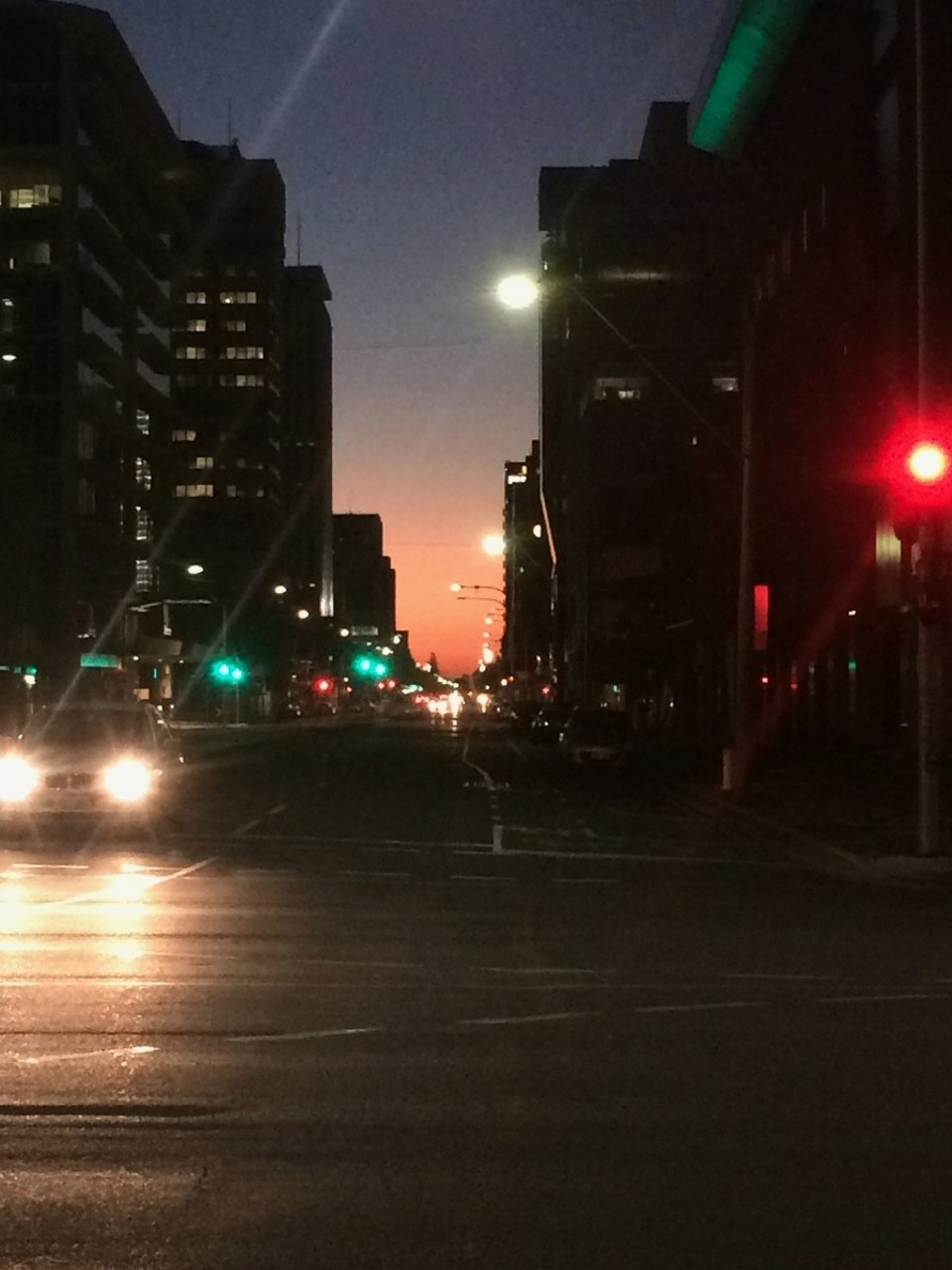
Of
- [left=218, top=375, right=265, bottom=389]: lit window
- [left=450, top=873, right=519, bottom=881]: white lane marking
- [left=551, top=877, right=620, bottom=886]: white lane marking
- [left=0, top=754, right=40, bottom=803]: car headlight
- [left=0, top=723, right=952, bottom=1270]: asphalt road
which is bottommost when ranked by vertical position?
[left=0, top=723, right=952, bottom=1270]: asphalt road

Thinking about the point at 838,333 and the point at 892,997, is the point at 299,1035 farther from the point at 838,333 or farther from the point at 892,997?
the point at 838,333

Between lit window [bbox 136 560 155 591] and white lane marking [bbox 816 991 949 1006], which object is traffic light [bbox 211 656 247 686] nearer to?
lit window [bbox 136 560 155 591]

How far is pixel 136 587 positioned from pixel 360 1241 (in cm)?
10725

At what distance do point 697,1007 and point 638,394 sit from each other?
407 feet

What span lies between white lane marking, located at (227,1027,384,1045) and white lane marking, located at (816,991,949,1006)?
2979mm

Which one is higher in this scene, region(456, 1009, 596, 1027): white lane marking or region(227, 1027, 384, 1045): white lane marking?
region(456, 1009, 596, 1027): white lane marking

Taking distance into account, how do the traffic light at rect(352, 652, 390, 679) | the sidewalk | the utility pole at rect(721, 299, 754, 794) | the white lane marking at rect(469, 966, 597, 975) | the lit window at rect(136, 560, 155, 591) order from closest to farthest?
the white lane marking at rect(469, 966, 597, 975) → the sidewalk → the utility pole at rect(721, 299, 754, 794) → the lit window at rect(136, 560, 155, 591) → the traffic light at rect(352, 652, 390, 679)

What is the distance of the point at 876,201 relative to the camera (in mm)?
48938

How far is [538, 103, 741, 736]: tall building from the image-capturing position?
312ft

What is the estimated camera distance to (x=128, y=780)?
82.6 ft

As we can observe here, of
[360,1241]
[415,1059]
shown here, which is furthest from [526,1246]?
[415,1059]

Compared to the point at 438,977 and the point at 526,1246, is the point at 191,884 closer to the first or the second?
the point at 438,977

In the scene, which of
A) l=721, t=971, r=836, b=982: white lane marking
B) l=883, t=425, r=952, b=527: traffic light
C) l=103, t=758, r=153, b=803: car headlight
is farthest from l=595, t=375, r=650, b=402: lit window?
l=721, t=971, r=836, b=982: white lane marking

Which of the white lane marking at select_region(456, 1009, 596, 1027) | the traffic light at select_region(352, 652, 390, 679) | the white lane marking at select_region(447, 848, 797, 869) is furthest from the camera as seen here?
the traffic light at select_region(352, 652, 390, 679)
